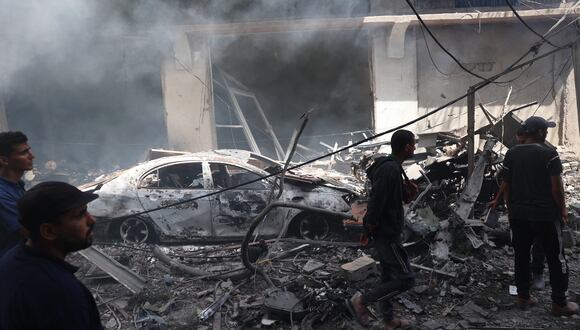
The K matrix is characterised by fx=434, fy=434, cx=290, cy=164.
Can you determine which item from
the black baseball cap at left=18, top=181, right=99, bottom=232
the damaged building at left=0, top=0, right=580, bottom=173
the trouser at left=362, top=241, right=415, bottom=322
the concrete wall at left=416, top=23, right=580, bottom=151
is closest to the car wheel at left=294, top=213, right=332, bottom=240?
the trouser at left=362, top=241, right=415, bottom=322

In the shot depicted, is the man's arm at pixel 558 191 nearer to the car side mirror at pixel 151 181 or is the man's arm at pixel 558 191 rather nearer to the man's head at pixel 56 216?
the man's head at pixel 56 216

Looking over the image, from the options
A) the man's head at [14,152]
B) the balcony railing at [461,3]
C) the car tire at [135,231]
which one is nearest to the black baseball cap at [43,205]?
the man's head at [14,152]

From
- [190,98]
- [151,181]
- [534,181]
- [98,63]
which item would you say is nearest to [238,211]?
[151,181]

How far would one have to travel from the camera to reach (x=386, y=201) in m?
3.55

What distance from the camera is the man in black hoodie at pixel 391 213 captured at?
11.6 feet

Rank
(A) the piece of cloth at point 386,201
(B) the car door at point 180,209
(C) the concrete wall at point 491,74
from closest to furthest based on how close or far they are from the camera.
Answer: (A) the piece of cloth at point 386,201, (B) the car door at point 180,209, (C) the concrete wall at point 491,74

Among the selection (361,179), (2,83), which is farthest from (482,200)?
(2,83)

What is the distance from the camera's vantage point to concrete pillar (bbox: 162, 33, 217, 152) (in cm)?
1243

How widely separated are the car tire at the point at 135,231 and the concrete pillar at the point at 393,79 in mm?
8181

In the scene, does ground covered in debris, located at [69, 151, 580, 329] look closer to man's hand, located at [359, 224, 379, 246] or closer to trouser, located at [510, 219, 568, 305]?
trouser, located at [510, 219, 568, 305]

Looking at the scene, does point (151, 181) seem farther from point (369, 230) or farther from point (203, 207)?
point (369, 230)

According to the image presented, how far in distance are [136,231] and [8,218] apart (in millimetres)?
3806

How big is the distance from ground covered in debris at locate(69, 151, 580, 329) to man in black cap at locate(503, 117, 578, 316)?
1.44 feet

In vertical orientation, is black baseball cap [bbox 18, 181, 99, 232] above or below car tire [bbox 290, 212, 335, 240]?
above
